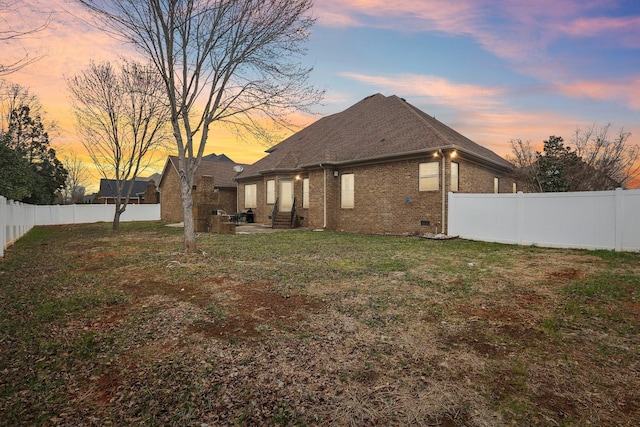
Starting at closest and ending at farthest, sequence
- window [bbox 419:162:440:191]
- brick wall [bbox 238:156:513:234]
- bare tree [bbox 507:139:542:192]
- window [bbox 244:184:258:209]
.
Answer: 1. window [bbox 419:162:440:191]
2. brick wall [bbox 238:156:513:234]
3. bare tree [bbox 507:139:542:192]
4. window [bbox 244:184:258:209]

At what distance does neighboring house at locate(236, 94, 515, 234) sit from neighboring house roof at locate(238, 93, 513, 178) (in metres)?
0.06

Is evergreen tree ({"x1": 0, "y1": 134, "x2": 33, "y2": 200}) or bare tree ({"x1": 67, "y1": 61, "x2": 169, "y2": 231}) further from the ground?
bare tree ({"x1": 67, "y1": 61, "x2": 169, "y2": 231})

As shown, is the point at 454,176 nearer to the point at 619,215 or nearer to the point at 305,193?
the point at 619,215

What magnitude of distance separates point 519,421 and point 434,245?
8.96m

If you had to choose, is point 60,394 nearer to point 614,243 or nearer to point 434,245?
point 434,245

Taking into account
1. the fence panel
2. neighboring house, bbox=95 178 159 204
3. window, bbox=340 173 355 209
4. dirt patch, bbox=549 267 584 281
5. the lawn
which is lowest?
the lawn

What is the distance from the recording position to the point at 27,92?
36.4 ft

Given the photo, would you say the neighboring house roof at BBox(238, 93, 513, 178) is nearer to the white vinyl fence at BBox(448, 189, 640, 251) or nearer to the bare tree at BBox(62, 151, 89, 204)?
the white vinyl fence at BBox(448, 189, 640, 251)

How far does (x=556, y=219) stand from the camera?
9.72 meters

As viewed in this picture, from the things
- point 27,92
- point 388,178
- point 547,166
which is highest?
point 27,92

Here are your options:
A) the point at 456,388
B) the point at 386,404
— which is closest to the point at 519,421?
the point at 456,388

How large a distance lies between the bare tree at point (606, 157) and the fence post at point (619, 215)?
Answer: 10.9 meters

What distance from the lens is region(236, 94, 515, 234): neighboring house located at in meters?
13.2

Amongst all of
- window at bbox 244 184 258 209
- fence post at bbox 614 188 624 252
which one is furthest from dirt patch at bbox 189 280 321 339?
window at bbox 244 184 258 209
